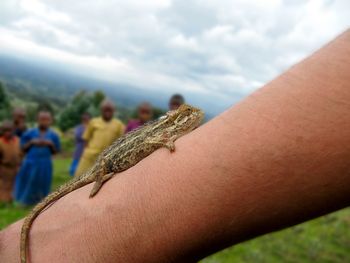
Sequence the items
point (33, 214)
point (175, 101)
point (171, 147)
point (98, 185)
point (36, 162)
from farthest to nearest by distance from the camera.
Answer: point (36, 162) → point (175, 101) → point (33, 214) → point (98, 185) → point (171, 147)

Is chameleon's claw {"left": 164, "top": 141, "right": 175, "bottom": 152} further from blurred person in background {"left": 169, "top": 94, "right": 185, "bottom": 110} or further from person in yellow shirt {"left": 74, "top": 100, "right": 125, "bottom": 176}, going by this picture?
person in yellow shirt {"left": 74, "top": 100, "right": 125, "bottom": 176}

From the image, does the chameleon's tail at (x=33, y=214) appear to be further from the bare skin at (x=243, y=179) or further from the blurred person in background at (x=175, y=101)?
the blurred person in background at (x=175, y=101)

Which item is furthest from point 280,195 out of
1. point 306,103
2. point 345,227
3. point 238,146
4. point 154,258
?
point 345,227

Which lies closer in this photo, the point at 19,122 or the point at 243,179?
the point at 243,179

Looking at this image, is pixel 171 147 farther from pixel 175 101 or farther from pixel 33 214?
pixel 175 101

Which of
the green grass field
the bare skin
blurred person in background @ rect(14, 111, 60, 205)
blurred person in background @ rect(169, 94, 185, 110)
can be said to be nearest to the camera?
the bare skin

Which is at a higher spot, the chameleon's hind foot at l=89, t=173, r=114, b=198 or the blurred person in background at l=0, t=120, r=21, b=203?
the chameleon's hind foot at l=89, t=173, r=114, b=198

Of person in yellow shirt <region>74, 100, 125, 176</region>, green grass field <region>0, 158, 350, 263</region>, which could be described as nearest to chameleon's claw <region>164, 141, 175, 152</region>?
green grass field <region>0, 158, 350, 263</region>

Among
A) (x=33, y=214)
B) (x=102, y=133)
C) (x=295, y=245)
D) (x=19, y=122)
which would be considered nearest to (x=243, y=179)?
(x=33, y=214)
